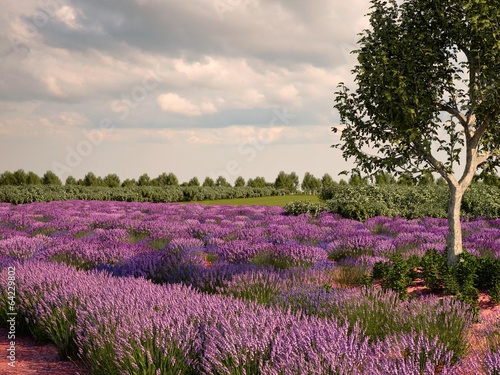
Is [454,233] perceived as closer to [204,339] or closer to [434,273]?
[434,273]

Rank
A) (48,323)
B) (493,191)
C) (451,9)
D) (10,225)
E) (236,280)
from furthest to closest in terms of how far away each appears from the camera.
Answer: (493,191), (10,225), (451,9), (236,280), (48,323)

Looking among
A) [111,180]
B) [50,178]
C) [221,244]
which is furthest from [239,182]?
[221,244]

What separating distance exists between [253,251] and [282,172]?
186 feet

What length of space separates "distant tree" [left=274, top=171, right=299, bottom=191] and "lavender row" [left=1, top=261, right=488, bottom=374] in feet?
196

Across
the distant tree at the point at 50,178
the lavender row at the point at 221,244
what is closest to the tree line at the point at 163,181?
the distant tree at the point at 50,178

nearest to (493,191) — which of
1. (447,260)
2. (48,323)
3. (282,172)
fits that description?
(447,260)

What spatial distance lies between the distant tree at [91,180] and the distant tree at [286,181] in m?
23.9

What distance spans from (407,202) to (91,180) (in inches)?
1707

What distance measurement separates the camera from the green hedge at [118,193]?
3550 cm

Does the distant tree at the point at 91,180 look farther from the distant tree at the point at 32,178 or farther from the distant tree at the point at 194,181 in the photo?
the distant tree at the point at 194,181

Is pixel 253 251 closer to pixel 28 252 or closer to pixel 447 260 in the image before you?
pixel 447 260

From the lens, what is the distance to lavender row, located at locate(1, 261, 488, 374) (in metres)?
3.14

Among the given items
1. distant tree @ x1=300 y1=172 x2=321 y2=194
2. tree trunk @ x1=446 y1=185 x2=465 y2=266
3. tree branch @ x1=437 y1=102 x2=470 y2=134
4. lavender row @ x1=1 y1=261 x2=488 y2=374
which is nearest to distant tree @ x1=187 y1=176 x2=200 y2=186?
distant tree @ x1=300 y1=172 x2=321 y2=194

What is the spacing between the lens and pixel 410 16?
26.6 ft
